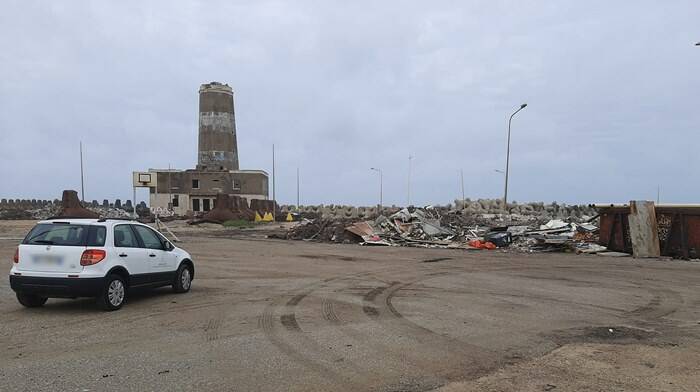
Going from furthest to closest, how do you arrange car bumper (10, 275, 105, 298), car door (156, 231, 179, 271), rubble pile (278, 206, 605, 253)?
1. rubble pile (278, 206, 605, 253)
2. car door (156, 231, 179, 271)
3. car bumper (10, 275, 105, 298)

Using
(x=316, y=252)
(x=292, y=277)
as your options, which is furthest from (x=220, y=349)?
(x=316, y=252)

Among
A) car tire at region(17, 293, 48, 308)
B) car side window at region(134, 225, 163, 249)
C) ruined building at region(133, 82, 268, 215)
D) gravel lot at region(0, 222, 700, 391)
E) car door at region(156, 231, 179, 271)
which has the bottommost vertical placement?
gravel lot at region(0, 222, 700, 391)

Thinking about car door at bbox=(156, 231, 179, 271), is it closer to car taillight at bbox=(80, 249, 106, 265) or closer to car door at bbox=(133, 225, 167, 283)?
car door at bbox=(133, 225, 167, 283)

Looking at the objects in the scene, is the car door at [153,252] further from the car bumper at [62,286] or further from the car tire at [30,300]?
the car tire at [30,300]

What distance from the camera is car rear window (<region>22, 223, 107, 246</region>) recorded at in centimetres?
975

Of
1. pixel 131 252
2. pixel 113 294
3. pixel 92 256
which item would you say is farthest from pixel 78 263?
pixel 131 252

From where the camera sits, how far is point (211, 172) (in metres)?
81.7

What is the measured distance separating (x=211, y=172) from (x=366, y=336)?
76532mm

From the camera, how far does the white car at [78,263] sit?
9.55 metres

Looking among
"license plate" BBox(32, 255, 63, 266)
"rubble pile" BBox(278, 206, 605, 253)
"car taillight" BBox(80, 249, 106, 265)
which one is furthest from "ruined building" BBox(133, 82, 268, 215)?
"car taillight" BBox(80, 249, 106, 265)

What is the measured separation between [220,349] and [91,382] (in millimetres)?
1719

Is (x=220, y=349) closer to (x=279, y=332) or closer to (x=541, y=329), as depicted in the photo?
(x=279, y=332)

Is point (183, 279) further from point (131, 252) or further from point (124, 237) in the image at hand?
point (124, 237)

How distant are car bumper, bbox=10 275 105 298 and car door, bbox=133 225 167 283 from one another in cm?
152
